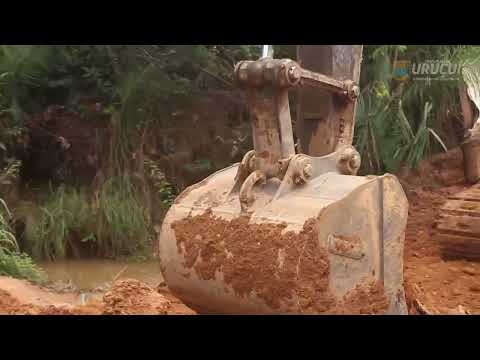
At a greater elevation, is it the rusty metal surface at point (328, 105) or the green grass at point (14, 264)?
the rusty metal surface at point (328, 105)

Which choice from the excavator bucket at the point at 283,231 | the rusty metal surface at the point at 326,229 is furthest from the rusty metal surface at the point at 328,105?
the rusty metal surface at the point at 326,229

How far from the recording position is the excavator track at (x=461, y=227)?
481 centimetres

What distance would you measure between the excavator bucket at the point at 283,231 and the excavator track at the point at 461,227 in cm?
211

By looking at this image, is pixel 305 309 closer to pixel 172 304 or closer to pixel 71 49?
pixel 172 304

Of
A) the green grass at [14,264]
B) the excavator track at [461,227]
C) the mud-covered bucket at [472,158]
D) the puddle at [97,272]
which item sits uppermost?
the mud-covered bucket at [472,158]

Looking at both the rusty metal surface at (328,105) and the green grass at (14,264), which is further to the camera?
Result: the green grass at (14,264)

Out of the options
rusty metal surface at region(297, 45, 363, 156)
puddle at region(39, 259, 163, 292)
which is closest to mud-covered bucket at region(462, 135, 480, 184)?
rusty metal surface at region(297, 45, 363, 156)

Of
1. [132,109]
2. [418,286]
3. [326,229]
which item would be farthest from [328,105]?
[132,109]

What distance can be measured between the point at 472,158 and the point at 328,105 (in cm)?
331

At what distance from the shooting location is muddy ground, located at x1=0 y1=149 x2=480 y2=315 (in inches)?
139

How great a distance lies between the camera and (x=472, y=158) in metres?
6.10

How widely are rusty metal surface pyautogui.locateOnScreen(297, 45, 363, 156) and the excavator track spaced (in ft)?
6.64

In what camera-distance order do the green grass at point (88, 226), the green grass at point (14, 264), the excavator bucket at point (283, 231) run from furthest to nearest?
1. the green grass at point (88, 226)
2. the green grass at point (14, 264)
3. the excavator bucket at point (283, 231)

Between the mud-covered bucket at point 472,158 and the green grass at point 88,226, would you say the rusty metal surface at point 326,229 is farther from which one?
the green grass at point 88,226
